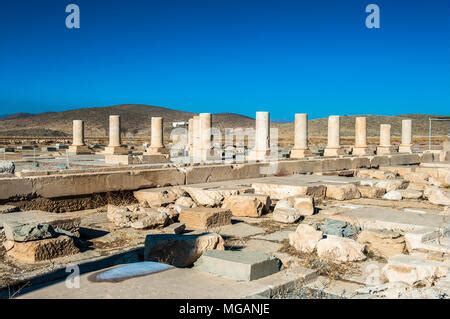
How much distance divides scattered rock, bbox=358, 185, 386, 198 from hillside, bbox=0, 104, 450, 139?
61.1 metres

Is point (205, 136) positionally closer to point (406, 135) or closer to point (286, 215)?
point (406, 135)

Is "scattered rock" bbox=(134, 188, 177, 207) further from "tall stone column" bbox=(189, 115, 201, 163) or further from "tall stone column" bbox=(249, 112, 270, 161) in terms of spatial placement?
"tall stone column" bbox=(189, 115, 201, 163)

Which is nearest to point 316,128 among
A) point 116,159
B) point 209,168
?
point 116,159

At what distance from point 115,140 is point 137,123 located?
90787 mm

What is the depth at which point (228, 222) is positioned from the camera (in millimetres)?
8344

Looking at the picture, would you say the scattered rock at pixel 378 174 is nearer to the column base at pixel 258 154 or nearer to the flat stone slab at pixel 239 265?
the column base at pixel 258 154

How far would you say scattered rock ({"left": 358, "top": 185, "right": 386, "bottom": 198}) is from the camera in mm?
11711

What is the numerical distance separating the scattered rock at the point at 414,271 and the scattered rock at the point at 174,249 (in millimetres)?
2119

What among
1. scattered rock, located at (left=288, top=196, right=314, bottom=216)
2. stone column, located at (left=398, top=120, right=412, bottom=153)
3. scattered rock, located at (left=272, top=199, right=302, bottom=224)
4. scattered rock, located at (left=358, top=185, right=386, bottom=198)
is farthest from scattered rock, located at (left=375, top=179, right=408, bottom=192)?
stone column, located at (left=398, top=120, right=412, bottom=153)

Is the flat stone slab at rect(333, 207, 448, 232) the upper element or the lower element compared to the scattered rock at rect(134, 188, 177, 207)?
lower
